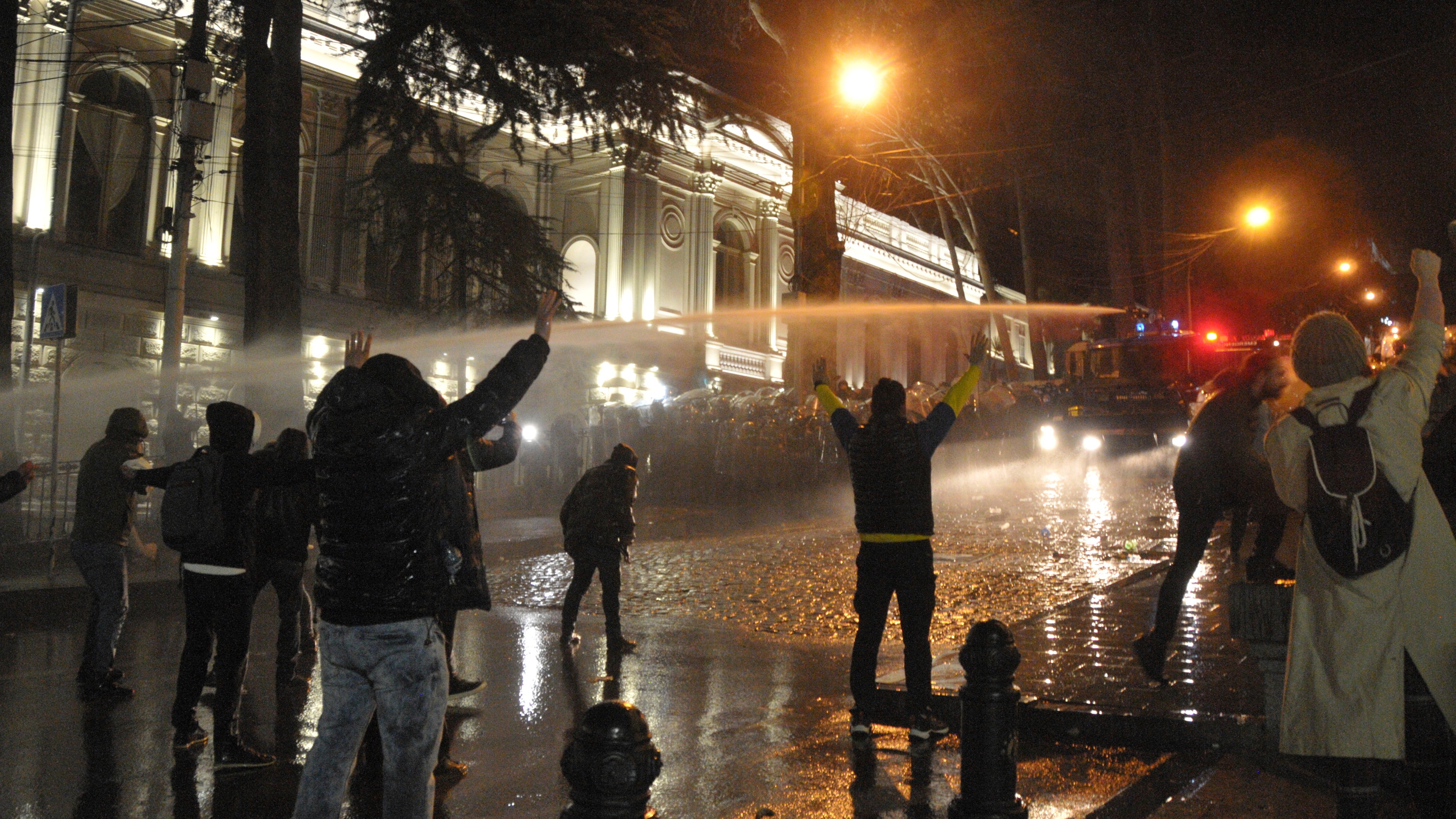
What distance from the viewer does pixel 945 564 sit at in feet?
38.4

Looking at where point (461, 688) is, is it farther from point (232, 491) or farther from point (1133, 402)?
point (1133, 402)

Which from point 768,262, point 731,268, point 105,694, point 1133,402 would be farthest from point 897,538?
point 768,262

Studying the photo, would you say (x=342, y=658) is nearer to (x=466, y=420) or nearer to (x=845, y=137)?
(x=466, y=420)

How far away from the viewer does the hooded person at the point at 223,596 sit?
5188 mm

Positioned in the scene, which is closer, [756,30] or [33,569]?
[33,569]

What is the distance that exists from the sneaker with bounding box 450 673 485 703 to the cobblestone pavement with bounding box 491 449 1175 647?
2.93 m

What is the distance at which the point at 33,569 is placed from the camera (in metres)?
12.3

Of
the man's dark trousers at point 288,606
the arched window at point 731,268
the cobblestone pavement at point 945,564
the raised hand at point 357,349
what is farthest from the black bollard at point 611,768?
the arched window at point 731,268

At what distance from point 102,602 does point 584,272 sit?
31.5 metres

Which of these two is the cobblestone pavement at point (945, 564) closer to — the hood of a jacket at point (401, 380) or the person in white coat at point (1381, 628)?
the person in white coat at point (1381, 628)

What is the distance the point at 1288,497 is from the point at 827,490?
1509cm

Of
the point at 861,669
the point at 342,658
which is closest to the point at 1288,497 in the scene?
the point at 861,669

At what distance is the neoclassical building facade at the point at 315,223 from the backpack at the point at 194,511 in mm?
6760

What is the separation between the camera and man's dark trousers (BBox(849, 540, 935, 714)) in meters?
5.44
